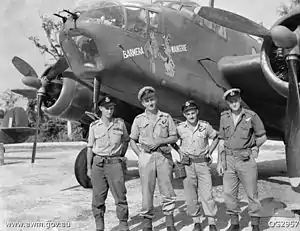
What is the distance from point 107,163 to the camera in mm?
4965

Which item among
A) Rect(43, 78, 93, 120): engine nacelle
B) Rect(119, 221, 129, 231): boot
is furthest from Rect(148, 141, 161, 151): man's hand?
Rect(43, 78, 93, 120): engine nacelle

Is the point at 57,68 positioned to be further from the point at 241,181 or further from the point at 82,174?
the point at 241,181

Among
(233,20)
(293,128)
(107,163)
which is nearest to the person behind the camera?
(107,163)

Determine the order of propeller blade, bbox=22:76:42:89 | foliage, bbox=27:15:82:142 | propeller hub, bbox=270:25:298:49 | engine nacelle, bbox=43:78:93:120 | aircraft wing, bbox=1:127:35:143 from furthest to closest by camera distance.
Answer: foliage, bbox=27:15:82:142, aircraft wing, bbox=1:127:35:143, propeller blade, bbox=22:76:42:89, engine nacelle, bbox=43:78:93:120, propeller hub, bbox=270:25:298:49

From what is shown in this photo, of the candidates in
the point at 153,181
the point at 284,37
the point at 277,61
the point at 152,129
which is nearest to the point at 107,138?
the point at 152,129

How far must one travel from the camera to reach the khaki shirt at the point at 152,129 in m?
4.96

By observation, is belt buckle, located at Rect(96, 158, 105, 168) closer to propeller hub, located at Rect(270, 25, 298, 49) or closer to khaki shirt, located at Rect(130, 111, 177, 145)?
khaki shirt, located at Rect(130, 111, 177, 145)

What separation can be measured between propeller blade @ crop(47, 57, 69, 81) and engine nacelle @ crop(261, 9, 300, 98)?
421 cm

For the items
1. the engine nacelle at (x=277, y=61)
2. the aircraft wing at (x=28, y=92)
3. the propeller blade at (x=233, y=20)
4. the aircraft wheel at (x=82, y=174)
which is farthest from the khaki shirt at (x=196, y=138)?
the aircraft wing at (x=28, y=92)

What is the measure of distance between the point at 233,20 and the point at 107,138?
2488 millimetres

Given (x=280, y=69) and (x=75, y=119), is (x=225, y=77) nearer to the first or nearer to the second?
(x=280, y=69)

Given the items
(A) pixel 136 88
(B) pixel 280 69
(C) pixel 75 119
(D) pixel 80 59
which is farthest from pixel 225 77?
(C) pixel 75 119

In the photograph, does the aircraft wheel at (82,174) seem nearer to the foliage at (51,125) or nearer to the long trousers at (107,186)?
the long trousers at (107,186)

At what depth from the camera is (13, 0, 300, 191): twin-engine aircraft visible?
5.52 m
